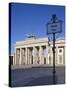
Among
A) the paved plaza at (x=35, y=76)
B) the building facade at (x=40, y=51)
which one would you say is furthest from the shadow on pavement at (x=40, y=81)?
the building facade at (x=40, y=51)

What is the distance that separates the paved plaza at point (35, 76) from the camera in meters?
2.90

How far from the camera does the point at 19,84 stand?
2.91 m

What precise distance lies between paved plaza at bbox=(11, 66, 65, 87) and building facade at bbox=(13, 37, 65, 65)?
90mm

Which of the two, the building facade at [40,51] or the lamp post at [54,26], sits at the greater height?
the lamp post at [54,26]

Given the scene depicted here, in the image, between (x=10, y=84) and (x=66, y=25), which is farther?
(x=66, y=25)

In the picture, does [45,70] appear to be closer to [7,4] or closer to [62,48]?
[62,48]

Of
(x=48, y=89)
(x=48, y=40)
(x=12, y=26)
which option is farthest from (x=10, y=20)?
(x=48, y=89)

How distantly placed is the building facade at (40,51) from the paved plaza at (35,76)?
0.29 ft

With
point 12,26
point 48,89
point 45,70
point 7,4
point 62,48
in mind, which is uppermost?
point 7,4

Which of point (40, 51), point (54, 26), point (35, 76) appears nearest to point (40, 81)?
point (35, 76)

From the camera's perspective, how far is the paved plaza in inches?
114

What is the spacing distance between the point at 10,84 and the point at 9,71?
0.51ft

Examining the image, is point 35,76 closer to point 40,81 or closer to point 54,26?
point 40,81

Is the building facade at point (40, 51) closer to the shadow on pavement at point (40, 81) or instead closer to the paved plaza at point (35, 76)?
the paved plaza at point (35, 76)
